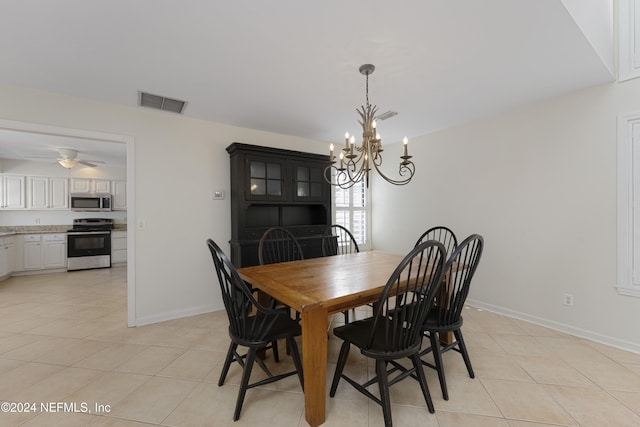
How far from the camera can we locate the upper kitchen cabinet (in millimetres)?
5102

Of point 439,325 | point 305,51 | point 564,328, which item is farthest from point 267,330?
point 564,328

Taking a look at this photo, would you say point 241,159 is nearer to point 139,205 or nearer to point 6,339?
point 139,205

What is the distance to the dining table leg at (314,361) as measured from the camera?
143 centimetres

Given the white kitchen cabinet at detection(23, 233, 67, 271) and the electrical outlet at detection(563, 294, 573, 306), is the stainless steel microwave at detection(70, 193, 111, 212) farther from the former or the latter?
the electrical outlet at detection(563, 294, 573, 306)

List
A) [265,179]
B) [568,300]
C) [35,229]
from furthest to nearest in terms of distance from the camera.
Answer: [35,229] < [265,179] < [568,300]

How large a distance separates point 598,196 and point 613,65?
1.15 m

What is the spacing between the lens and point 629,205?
229 centimetres

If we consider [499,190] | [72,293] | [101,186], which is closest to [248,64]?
[499,190]

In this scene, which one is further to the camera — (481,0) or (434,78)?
(434,78)

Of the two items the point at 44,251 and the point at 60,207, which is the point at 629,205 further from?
the point at 60,207

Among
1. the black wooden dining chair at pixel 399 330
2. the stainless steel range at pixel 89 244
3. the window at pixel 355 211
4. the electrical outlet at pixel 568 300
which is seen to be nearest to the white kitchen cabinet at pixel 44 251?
the stainless steel range at pixel 89 244

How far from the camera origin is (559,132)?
8.80ft

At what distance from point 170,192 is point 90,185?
4413 millimetres

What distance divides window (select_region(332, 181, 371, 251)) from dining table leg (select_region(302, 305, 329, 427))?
9.92 ft
